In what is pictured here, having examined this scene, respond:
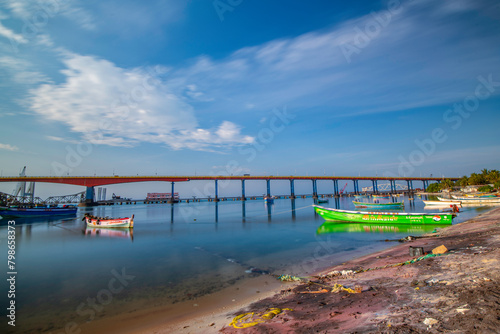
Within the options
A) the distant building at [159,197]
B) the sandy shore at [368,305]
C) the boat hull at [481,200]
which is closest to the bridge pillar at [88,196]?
the distant building at [159,197]

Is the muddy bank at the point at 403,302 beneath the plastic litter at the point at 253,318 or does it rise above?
above

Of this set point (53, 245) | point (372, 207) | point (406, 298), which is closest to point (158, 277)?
point (406, 298)

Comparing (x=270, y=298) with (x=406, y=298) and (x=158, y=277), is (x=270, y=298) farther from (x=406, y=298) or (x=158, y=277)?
(x=158, y=277)

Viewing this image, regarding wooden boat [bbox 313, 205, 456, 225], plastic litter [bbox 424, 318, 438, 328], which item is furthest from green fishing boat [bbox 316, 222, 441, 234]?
plastic litter [bbox 424, 318, 438, 328]

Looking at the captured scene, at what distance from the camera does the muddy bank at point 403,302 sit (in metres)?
4.62

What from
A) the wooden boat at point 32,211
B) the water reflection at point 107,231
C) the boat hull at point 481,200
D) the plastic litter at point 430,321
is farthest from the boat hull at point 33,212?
the boat hull at point 481,200

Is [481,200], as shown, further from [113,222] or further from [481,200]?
[113,222]

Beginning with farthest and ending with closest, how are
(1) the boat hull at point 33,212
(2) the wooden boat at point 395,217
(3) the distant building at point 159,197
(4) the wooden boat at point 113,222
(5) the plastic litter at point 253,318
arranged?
(3) the distant building at point 159,197
(1) the boat hull at point 33,212
(4) the wooden boat at point 113,222
(2) the wooden boat at point 395,217
(5) the plastic litter at point 253,318

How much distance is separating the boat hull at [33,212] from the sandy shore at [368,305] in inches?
2683

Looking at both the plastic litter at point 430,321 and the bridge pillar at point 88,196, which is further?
the bridge pillar at point 88,196

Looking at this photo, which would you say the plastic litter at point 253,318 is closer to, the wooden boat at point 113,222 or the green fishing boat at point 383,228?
the green fishing boat at point 383,228

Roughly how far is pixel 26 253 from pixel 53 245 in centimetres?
334

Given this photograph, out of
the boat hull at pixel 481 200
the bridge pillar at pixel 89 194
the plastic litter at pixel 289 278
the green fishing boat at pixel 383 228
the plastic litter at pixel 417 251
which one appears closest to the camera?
the plastic litter at pixel 289 278

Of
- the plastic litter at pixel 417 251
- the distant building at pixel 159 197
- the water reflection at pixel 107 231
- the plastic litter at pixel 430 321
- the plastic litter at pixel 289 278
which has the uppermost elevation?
the distant building at pixel 159 197
